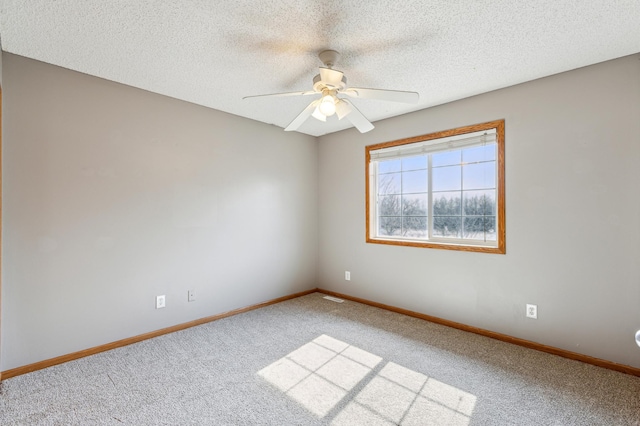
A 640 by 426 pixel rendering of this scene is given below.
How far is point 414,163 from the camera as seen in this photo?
11.6ft

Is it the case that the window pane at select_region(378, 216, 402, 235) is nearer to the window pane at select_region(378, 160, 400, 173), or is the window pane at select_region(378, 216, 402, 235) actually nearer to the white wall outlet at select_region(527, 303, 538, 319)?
the window pane at select_region(378, 160, 400, 173)

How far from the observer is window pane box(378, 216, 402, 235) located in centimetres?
370

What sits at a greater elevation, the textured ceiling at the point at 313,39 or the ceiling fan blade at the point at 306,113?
the textured ceiling at the point at 313,39

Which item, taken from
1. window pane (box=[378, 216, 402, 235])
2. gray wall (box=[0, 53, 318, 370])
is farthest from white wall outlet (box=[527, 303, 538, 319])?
gray wall (box=[0, 53, 318, 370])

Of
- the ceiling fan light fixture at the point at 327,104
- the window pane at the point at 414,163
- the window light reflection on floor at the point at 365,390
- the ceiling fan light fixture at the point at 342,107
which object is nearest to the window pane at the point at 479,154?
the window pane at the point at 414,163

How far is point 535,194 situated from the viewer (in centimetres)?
260

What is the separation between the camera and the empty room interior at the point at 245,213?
1827mm

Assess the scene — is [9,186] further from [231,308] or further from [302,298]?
[302,298]

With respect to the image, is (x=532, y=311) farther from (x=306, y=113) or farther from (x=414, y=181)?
(x=306, y=113)

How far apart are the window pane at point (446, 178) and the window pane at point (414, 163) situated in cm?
16

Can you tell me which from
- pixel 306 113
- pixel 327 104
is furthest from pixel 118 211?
pixel 327 104

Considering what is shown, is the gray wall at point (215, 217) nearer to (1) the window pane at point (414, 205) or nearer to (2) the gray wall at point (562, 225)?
(2) the gray wall at point (562, 225)

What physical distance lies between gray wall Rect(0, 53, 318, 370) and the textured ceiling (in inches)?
12.9

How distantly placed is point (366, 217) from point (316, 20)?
248 centimetres
